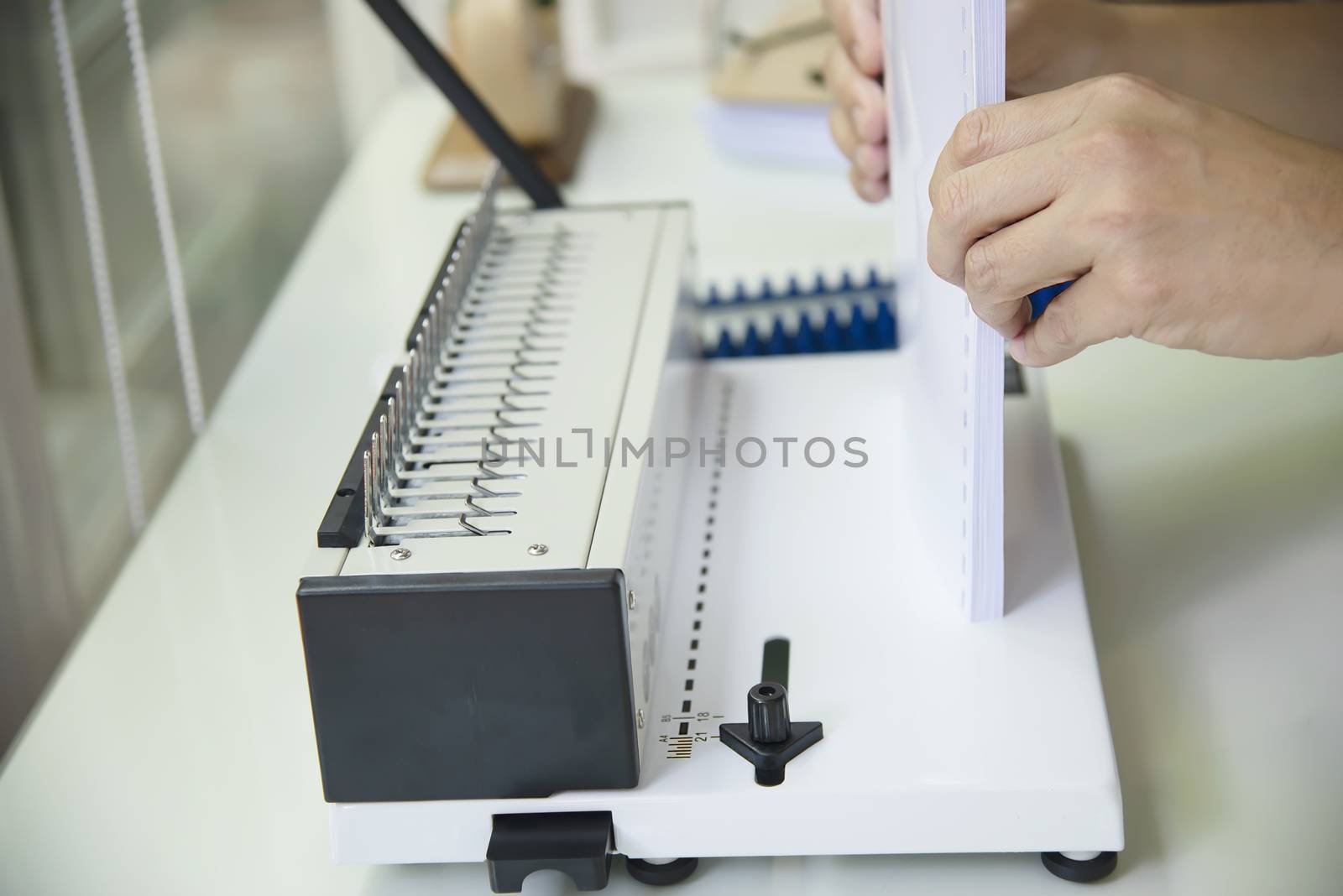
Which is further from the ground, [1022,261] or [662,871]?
[1022,261]

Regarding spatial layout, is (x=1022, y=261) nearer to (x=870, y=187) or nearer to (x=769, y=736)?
(x=769, y=736)

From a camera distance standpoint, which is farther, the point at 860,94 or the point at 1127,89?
the point at 860,94

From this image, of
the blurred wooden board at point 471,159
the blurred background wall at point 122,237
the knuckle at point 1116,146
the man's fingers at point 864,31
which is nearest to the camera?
the knuckle at point 1116,146

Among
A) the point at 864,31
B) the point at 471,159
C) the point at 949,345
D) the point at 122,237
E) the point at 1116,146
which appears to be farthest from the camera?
the point at 122,237

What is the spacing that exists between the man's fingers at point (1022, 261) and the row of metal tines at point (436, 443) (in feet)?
0.73

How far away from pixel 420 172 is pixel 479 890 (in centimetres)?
93

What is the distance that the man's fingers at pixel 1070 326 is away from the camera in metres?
0.53

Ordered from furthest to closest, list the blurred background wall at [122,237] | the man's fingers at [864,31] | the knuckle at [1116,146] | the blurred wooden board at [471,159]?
the blurred wooden board at [471,159]
the blurred background wall at [122,237]
the man's fingers at [864,31]
the knuckle at [1116,146]

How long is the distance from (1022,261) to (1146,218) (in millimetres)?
48

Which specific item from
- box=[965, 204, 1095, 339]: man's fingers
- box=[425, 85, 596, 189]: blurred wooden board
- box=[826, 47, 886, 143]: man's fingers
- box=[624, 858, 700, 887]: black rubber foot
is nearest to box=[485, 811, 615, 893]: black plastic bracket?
box=[624, 858, 700, 887]: black rubber foot

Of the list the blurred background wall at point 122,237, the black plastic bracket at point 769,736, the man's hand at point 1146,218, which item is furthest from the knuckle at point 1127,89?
the blurred background wall at point 122,237

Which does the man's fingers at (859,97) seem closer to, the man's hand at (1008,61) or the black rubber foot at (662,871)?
the man's hand at (1008,61)

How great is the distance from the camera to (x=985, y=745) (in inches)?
22.4

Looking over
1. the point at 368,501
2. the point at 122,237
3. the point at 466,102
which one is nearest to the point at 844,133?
the point at 466,102
